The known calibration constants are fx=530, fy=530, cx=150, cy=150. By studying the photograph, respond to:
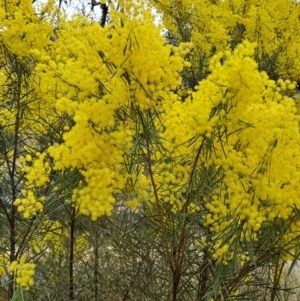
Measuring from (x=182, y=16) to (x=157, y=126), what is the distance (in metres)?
1.69

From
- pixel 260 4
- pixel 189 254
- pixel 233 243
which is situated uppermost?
pixel 260 4

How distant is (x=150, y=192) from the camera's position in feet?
7.27

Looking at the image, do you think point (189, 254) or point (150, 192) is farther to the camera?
point (189, 254)

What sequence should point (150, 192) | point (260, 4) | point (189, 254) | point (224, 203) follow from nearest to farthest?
point (224, 203)
point (150, 192)
point (189, 254)
point (260, 4)

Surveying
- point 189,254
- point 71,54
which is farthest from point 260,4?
point 71,54

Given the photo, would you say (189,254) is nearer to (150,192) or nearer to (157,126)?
(150,192)

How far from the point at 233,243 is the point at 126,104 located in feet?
2.09

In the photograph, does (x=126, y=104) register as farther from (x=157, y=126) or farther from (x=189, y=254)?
(x=189, y=254)

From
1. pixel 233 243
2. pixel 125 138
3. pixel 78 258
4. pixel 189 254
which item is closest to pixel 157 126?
pixel 125 138

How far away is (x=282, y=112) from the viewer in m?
1.69

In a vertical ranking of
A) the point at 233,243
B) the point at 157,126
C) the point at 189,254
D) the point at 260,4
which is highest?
the point at 260,4

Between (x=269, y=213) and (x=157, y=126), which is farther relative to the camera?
(x=157, y=126)

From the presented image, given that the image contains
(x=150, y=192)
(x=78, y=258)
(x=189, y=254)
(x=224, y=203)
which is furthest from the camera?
(x=78, y=258)

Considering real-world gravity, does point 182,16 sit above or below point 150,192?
above
